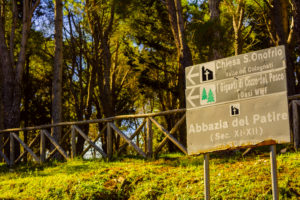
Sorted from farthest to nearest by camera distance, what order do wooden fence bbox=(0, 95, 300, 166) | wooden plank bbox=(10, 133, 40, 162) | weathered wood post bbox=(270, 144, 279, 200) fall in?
wooden plank bbox=(10, 133, 40, 162), wooden fence bbox=(0, 95, 300, 166), weathered wood post bbox=(270, 144, 279, 200)

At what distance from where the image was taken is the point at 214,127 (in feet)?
16.8

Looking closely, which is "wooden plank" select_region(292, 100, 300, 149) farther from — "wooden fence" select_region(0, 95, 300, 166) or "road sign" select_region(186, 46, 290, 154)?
"road sign" select_region(186, 46, 290, 154)

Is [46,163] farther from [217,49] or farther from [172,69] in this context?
[172,69]

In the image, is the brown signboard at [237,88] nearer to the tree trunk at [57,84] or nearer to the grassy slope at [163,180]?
the grassy slope at [163,180]

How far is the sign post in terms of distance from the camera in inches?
184

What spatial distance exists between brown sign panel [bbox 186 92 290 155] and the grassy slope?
81.2 inches

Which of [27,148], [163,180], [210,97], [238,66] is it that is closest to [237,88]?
[238,66]

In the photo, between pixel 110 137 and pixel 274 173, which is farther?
pixel 110 137

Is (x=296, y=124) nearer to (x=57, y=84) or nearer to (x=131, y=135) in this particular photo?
(x=131, y=135)

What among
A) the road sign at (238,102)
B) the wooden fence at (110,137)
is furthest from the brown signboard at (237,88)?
the wooden fence at (110,137)

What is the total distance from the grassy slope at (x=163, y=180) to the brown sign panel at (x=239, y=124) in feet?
→ 6.76

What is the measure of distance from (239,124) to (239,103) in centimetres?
25

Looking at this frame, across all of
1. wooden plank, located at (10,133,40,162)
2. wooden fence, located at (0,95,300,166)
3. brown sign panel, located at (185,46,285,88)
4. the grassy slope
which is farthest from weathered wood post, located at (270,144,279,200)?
wooden plank, located at (10,133,40,162)

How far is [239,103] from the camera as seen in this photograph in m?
4.98
